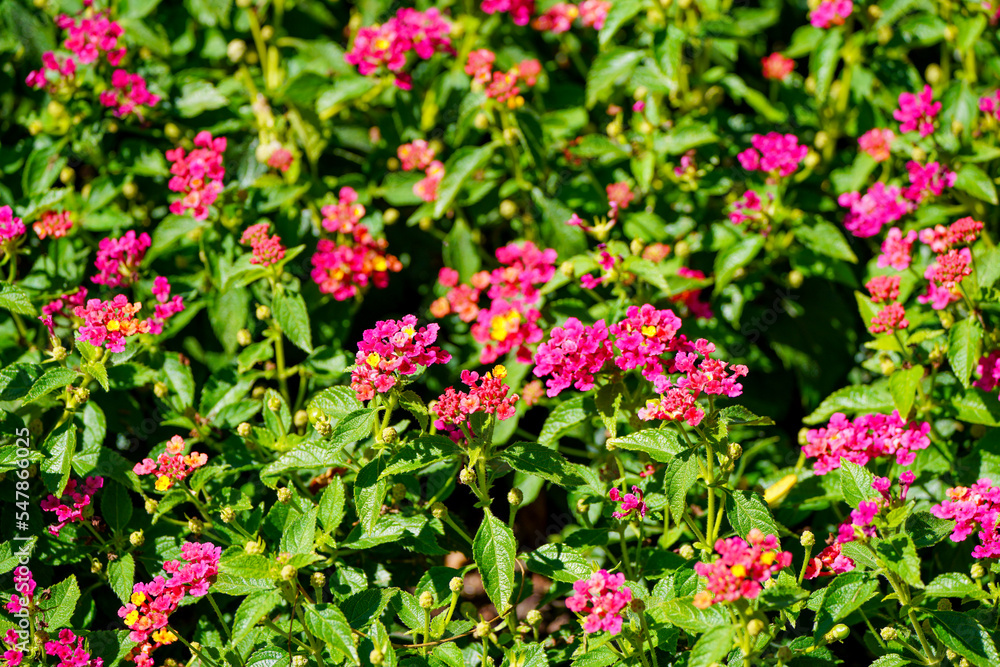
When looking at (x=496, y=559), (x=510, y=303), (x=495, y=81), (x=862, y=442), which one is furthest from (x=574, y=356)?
(x=495, y=81)

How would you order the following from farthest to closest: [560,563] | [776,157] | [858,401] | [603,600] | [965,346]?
[776,157] → [858,401] → [965,346] → [560,563] → [603,600]

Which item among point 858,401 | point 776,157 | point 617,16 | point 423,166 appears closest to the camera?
point 858,401

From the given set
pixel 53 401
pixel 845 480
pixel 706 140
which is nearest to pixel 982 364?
pixel 845 480

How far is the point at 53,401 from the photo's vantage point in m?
2.39

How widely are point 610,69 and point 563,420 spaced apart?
1.37 meters

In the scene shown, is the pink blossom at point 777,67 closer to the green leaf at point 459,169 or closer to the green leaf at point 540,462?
the green leaf at point 459,169

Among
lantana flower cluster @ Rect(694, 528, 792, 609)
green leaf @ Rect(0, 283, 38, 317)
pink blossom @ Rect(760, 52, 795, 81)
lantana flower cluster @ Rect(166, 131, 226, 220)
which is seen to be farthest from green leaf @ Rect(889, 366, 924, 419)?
green leaf @ Rect(0, 283, 38, 317)

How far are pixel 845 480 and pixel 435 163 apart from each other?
1.69 m

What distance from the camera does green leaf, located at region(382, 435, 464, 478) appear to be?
1.96 metres

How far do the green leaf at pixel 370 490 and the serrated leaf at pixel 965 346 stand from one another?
1.51 m

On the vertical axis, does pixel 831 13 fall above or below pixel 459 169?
above

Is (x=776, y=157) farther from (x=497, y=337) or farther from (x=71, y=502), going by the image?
(x=71, y=502)

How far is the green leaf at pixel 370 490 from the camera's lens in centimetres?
201

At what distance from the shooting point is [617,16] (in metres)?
2.89
